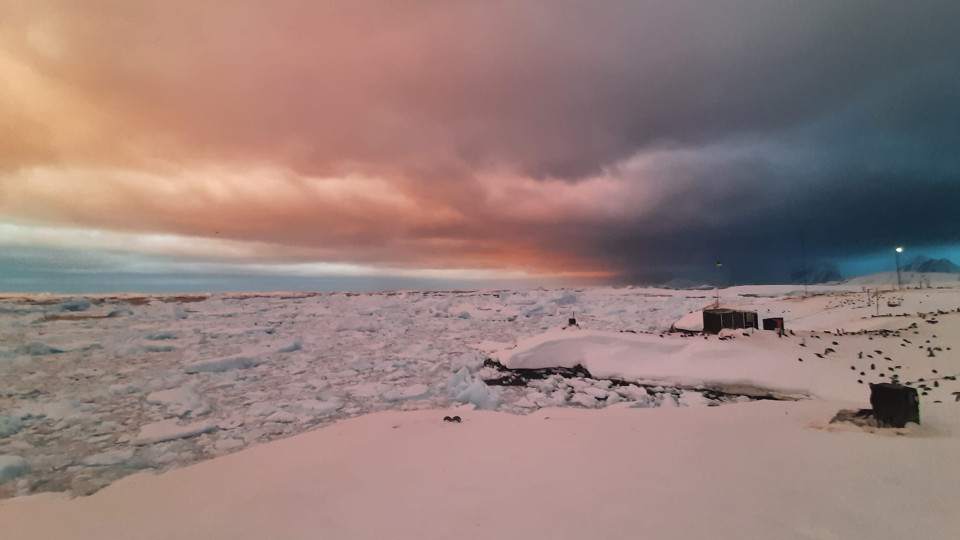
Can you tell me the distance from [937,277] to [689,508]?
58.9 meters

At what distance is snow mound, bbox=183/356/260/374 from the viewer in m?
8.83

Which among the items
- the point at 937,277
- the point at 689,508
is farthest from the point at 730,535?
the point at 937,277

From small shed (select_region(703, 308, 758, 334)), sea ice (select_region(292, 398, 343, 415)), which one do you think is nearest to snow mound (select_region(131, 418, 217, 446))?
sea ice (select_region(292, 398, 343, 415))

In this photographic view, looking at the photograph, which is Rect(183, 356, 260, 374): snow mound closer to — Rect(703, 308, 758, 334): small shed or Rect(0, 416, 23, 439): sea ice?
Rect(0, 416, 23, 439): sea ice

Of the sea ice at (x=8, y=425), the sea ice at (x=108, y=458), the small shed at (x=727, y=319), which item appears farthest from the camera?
the small shed at (x=727, y=319)

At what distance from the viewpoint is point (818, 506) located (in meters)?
2.51

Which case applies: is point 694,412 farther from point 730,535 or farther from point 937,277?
point 937,277

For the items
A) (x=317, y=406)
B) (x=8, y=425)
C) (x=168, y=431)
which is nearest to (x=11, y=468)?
(x=168, y=431)

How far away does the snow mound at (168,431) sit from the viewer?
4.85m

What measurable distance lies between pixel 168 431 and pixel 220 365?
4485 mm

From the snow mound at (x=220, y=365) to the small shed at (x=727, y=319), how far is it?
Answer: 494 inches

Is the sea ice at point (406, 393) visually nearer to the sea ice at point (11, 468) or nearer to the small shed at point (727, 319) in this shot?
the sea ice at point (11, 468)

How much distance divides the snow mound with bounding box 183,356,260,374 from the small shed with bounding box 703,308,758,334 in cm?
1254

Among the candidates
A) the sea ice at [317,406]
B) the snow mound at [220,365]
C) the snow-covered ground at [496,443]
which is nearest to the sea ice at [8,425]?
the snow-covered ground at [496,443]
